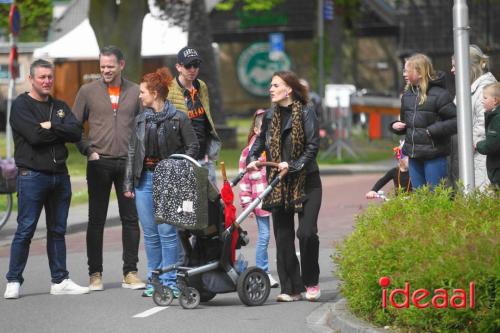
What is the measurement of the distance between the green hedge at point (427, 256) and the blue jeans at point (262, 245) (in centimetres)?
188

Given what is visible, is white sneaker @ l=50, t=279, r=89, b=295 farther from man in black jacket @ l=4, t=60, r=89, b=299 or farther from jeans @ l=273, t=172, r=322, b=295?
jeans @ l=273, t=172, r=322, b=295

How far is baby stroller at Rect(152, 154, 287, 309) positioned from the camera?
1019 cm

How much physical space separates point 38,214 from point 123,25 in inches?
628

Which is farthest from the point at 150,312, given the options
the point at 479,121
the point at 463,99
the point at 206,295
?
the point at 479,121

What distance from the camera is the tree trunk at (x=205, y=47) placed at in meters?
34.7

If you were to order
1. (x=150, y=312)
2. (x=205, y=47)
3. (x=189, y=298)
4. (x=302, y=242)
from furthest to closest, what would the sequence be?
1. (x=205, y=47)
2. (x=302, y=242)
3. (x=189, y=298)
4. (x=150, y=312)

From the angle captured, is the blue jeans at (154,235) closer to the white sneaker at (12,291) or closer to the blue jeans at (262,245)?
the blue jeans at (262,245)

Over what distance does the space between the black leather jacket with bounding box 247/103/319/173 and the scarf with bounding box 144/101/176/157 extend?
29.9 inches

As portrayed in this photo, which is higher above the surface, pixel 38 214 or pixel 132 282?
pixel 38 214

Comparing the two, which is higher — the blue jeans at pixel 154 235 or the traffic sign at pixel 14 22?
the traffic sign at pixel 14 22

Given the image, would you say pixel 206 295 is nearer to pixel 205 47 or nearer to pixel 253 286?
pixel 253 286

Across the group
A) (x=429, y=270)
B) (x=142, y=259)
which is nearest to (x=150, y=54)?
(x=142, y=259)

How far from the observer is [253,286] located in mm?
10438

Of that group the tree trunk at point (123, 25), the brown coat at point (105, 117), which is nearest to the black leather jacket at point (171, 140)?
the brown coat at point (105, 117)
